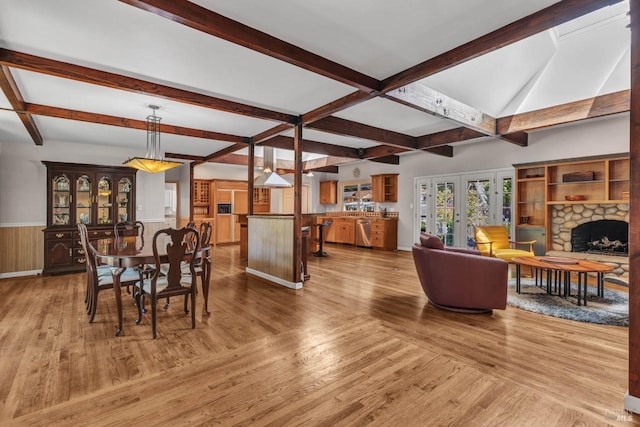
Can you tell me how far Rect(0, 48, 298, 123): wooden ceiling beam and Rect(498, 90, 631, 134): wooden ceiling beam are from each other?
3.76 m

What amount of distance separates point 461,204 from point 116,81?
683 centimetres

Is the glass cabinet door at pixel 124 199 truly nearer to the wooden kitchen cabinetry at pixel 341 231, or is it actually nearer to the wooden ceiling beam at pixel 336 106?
the wooden ceiling beam at pixel 336 106

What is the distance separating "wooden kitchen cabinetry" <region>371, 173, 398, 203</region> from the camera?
28.8ft

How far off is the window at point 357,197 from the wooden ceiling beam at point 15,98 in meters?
7.47

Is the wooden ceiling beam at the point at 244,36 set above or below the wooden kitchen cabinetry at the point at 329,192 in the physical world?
above

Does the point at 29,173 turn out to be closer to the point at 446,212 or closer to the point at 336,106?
the point at 336,106

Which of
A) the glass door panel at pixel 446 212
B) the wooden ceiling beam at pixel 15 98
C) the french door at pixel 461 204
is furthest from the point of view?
the glass door panel at pixel 446 212

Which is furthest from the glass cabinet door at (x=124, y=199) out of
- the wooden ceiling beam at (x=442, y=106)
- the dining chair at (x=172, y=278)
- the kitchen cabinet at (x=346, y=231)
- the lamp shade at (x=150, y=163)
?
the kitchen cabinet at (x=346, y=231)

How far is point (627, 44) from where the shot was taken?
3.82 metres

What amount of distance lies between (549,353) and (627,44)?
3909 mm

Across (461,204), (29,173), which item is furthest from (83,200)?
(461,204)

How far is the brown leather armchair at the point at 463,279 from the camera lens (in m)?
3.29

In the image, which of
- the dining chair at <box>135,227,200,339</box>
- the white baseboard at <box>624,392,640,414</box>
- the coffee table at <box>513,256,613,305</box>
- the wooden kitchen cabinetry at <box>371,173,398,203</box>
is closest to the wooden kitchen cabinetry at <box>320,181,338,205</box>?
the wooden kitchen cabinetry at <box>371,173,398,203</box>

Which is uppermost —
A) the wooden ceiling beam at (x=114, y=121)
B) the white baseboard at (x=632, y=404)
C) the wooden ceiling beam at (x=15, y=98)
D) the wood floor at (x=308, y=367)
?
the wooden ceiling beam at (x=114, y=121)
